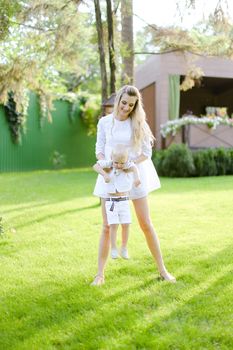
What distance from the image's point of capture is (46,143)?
53.5ft

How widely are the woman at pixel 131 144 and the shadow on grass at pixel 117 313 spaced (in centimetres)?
22

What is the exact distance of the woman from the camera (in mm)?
3387

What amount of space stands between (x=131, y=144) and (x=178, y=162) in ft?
26.8

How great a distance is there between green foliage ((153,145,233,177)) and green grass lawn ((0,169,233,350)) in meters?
4.98

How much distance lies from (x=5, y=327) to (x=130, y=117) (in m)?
1.65

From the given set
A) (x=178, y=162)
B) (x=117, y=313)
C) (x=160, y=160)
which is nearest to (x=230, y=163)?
(x=178, y=162)

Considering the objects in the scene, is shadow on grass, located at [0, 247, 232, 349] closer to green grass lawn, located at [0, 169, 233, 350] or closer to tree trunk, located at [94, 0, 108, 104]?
green grass lawn, located at [0, 169, 233, 350]

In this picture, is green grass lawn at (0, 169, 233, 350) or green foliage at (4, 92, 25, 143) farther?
green foliage at (4, 92, 25, 143)

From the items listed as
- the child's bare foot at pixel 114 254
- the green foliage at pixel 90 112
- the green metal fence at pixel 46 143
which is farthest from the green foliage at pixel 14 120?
the child's bare foot at pixel 114 254

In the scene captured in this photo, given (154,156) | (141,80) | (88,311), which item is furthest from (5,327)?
(141,80)

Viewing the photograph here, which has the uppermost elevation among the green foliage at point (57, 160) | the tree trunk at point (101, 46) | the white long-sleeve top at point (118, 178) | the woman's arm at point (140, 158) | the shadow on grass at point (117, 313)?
the tree trunk at point (101, 46)

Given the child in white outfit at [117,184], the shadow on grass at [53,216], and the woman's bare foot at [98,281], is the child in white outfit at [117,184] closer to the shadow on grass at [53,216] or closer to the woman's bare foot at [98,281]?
the woman's bare foot at [98,281]

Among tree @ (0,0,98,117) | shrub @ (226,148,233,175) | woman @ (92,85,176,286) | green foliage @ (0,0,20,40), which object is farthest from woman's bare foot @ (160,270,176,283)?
shrub @ (226,148,233,175)

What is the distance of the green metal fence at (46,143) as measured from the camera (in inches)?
598
